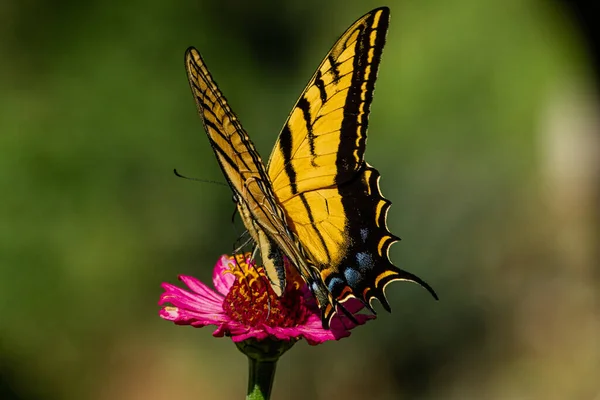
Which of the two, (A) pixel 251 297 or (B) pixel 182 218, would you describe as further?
(B) pixel 182 218

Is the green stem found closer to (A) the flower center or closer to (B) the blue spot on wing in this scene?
(A) the flower center

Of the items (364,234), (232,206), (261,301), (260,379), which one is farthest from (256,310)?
(232,206)

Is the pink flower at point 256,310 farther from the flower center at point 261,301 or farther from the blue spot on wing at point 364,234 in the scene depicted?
the blue spot on wing at point 364,234

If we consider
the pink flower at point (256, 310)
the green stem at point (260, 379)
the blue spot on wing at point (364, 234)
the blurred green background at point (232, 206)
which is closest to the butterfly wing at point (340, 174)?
the blue spot on wing at point (364, 234)

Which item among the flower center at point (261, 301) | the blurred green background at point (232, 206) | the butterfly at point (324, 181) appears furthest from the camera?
the blurred green background at point (232, 206)

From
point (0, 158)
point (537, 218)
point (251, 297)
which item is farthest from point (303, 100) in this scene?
point (537, 218)

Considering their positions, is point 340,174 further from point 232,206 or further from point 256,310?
point 232,206

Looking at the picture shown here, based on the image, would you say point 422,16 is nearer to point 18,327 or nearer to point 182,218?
point 182,218
